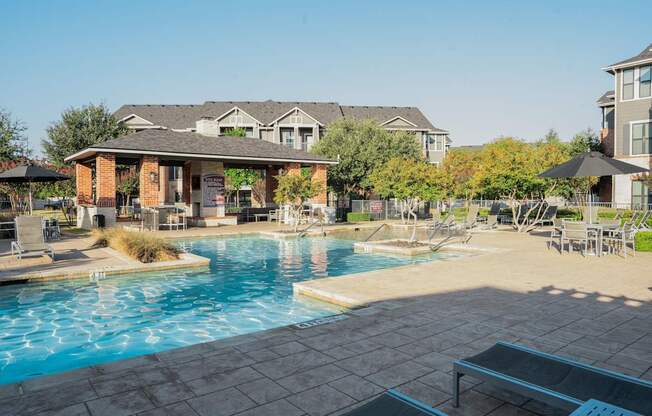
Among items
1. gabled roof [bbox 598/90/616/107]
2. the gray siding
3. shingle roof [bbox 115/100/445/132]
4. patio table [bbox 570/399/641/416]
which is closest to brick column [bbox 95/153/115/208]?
patio table [bbox 570/399/641/416]

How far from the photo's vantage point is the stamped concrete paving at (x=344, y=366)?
3703mm

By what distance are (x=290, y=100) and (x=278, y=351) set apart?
157ft

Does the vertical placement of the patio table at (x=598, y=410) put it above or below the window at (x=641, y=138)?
below

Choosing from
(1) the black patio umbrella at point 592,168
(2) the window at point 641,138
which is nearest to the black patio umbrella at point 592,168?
(1) the black patio umbrella at point 592,168

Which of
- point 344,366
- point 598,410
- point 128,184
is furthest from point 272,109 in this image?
point 598,410

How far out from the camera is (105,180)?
2086cm

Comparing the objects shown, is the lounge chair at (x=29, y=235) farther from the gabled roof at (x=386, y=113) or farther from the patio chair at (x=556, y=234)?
the gabled roof at (x=386, y=113)

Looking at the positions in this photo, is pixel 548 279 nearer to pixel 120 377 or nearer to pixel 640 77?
pixel 120 377

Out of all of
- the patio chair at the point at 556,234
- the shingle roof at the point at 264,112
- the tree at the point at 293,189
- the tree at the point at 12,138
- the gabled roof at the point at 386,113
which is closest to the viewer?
the patio chair at the point at 556,234

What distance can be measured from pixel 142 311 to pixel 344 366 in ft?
16.3

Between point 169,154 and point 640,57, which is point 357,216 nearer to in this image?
point 169,154

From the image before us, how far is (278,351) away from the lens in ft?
16.3

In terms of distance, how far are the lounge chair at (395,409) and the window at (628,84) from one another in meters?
33.0

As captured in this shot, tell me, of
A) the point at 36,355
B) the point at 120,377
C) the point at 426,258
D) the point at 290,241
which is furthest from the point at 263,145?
the point at 120,377
